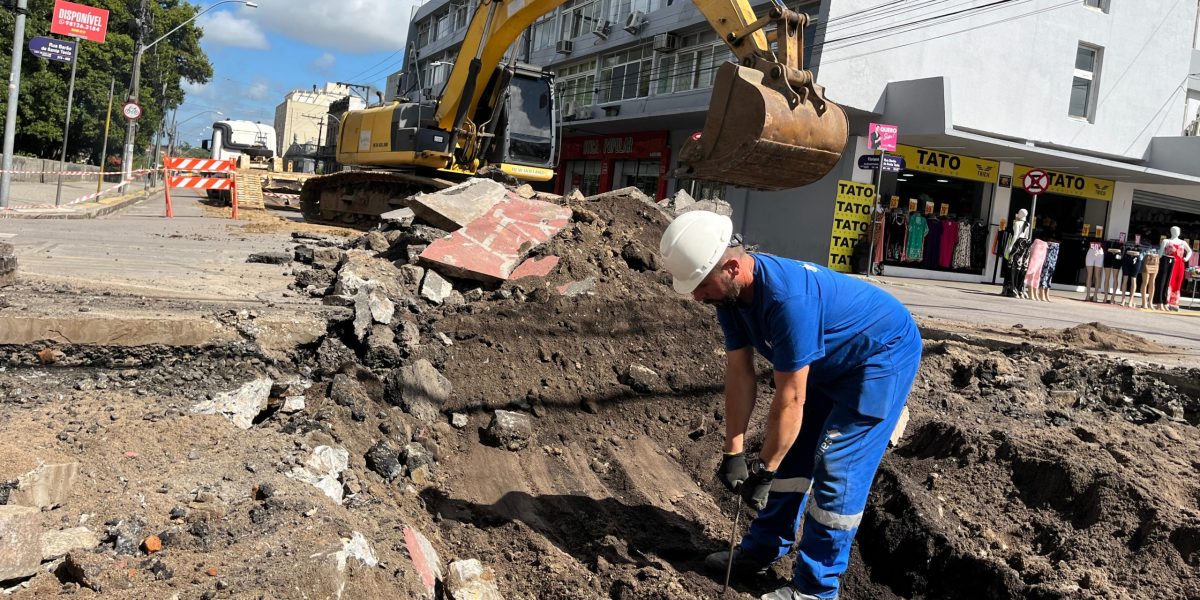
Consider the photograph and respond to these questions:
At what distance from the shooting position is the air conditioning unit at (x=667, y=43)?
86.2 feet

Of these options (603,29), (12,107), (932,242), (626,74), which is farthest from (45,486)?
(603,29)

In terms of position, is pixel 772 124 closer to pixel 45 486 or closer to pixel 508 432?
pixel 508 432

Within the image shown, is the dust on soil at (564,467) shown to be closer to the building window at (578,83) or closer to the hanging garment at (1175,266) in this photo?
the hanging garment at (1175,266)

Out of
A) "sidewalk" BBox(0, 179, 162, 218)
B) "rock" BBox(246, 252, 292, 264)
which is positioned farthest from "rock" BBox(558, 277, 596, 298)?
"sidewalk" BBox(0, 179, 162, 218)

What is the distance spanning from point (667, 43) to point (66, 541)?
25156 mm

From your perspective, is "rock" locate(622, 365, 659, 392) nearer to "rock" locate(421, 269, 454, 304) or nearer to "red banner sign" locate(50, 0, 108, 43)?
"rock" locate(421, 269, 454, 304)

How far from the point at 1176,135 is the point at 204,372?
29.4 meters

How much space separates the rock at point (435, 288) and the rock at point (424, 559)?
3.86 metres

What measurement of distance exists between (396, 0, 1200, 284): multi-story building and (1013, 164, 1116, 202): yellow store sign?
0.05 meters

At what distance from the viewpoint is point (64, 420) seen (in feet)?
13.6

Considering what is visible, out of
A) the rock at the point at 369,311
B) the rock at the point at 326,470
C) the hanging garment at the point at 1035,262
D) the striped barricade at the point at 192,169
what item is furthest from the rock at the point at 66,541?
the hanging garment at the point at 1035,262

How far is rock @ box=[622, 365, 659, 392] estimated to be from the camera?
643cm

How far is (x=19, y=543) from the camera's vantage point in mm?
2967

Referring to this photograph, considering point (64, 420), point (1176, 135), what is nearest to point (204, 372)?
point (64, 420)
